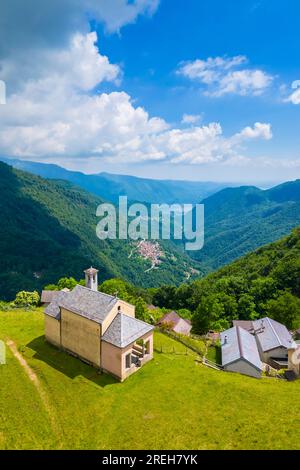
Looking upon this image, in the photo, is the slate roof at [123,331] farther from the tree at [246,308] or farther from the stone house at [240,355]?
the tree at [246,308]

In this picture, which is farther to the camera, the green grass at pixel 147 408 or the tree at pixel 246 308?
the tree at pixel 246 308

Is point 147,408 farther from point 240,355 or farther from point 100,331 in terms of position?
point 240,355

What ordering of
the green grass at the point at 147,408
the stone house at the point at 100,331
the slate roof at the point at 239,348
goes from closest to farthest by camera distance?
the green grass at the point at 147,408 → the stone house at the point at 100,331 → the slate roof at the point at 239,348

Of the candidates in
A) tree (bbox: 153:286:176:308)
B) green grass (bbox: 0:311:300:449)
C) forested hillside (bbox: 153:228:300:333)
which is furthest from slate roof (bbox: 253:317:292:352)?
tree (bbox: 153:286:176:308)

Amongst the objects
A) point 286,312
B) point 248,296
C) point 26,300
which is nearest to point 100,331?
point 26,300

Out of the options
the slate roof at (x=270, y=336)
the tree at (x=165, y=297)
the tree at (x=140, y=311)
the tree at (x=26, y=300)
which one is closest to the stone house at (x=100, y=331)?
the tree at (x=140, y=311)

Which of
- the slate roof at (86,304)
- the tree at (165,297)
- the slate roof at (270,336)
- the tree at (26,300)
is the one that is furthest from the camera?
the tree at (165,297)

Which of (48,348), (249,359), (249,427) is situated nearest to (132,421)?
(249,427)
